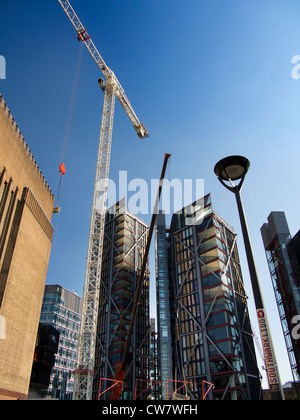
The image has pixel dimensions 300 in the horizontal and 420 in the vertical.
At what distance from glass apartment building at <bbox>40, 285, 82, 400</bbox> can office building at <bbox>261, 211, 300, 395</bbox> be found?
3234 inches

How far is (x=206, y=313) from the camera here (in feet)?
261

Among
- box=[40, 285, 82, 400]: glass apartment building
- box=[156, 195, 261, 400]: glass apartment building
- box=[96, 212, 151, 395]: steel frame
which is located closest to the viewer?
box=[156, 195, 261, 400]: glass apartment building

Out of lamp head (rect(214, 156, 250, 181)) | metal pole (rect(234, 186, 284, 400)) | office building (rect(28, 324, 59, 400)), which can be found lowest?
metal pole (rect(234, 186, 284, 400))

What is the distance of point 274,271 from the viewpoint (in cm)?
9694

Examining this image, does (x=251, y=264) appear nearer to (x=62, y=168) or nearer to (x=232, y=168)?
(x=232, y=168)

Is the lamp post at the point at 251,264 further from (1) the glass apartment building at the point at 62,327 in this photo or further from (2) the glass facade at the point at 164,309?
(1) the glass apartment building at the point at 62,327

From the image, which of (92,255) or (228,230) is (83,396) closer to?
(92,255)

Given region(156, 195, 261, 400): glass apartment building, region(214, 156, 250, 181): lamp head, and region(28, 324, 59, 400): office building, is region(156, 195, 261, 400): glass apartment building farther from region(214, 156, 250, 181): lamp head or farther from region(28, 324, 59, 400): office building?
region(214, 156, 250, 181): lamp head

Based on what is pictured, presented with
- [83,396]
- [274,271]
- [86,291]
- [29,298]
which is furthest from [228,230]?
[29,298]

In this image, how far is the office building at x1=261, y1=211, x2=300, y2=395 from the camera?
8256 cm

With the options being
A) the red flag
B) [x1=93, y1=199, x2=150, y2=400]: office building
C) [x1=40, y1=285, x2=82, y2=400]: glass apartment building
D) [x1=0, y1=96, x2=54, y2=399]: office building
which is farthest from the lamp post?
[x1=40, y1=285, x2=82, y2=400]: glass apartment building

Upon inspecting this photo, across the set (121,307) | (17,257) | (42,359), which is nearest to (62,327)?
(121,307)

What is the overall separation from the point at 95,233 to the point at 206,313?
3429 cm
